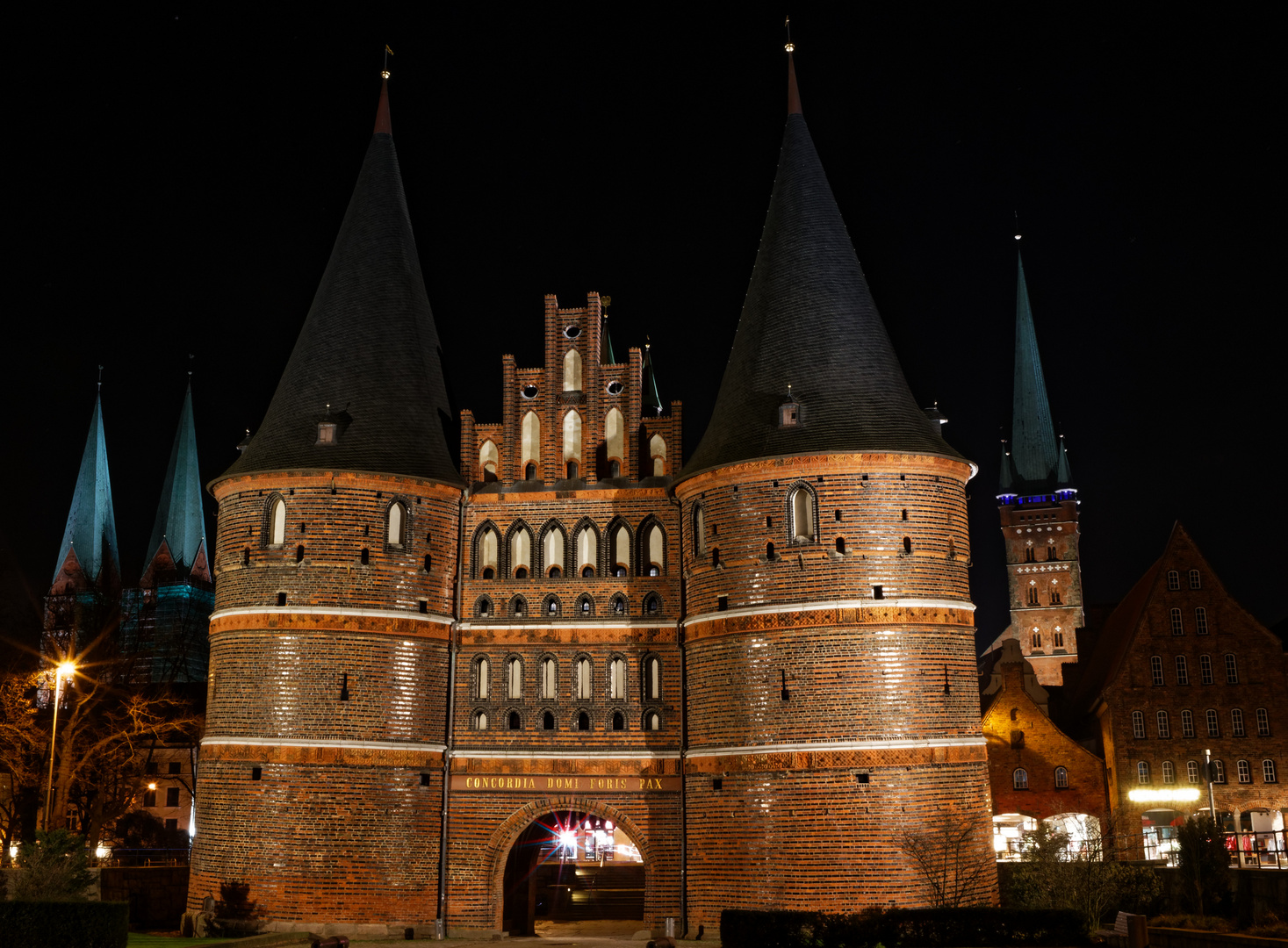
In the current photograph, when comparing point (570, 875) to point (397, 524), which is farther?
point (570, 875)

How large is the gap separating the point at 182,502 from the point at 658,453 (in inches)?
1581

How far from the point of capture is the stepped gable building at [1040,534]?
82.9 m

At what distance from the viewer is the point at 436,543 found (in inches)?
1174

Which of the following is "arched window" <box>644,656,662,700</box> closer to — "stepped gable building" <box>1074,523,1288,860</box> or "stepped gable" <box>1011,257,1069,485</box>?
"stepped gable building" <box>1074,523,1288,860</box>

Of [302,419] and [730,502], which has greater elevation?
[302,419]

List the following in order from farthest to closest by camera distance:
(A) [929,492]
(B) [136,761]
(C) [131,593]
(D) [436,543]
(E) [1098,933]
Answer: (C) [131,593]
(B) [136,761]
(D) [436,543]
(A) [929,492]
(E) [1098,933]

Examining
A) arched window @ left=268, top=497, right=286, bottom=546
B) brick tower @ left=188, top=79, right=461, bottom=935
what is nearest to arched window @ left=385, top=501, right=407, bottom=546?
brick tower @ left=188, top=79, right=461, bottom=935

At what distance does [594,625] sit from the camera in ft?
96.8

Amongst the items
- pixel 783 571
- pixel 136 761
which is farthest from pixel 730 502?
pixel 136 761

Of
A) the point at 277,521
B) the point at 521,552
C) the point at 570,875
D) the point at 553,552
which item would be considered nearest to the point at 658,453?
the point at 553,552

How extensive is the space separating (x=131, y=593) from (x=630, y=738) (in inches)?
1331

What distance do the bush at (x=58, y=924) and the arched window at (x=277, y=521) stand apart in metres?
9.96

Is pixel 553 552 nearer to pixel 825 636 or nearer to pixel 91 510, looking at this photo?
pixel 825 636

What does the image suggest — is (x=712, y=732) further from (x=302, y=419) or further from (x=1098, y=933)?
(x=302, y=419)
